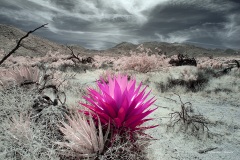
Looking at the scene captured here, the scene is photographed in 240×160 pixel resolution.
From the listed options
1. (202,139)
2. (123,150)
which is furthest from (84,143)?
(202,139)

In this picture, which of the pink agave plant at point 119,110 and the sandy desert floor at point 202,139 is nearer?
the pink agave plant at point 119,110

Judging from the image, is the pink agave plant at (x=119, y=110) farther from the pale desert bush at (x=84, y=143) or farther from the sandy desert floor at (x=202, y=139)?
the sandy desert floor at (x=202, y=139)

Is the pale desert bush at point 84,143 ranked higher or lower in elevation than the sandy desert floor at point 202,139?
higher

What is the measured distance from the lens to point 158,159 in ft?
7.88

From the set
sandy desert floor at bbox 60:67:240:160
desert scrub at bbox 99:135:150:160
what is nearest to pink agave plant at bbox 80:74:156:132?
desert scrub at bbox 99:135:150:160

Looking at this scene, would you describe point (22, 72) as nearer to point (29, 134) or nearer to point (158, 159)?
point (29, 134)

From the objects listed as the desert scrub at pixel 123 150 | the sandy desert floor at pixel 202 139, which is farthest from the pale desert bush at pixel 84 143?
the sandy desert floor at pixel 202 139

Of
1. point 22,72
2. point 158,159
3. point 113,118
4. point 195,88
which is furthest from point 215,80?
point 113,118

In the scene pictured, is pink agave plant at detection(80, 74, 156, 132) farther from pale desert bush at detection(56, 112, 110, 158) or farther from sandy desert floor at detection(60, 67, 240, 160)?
sandy desert floor at detection(60, 67, 240, 160)

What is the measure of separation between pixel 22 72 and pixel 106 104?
1.98m

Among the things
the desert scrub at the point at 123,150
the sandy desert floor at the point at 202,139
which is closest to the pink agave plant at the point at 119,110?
the desert scrub at the point at 123,150

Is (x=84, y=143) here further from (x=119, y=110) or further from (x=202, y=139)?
(x=202, y=139)

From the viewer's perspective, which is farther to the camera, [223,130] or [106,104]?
[223,130]

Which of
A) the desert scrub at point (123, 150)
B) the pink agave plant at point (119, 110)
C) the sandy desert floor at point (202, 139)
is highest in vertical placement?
the pink agave plant at point (119, 110)
